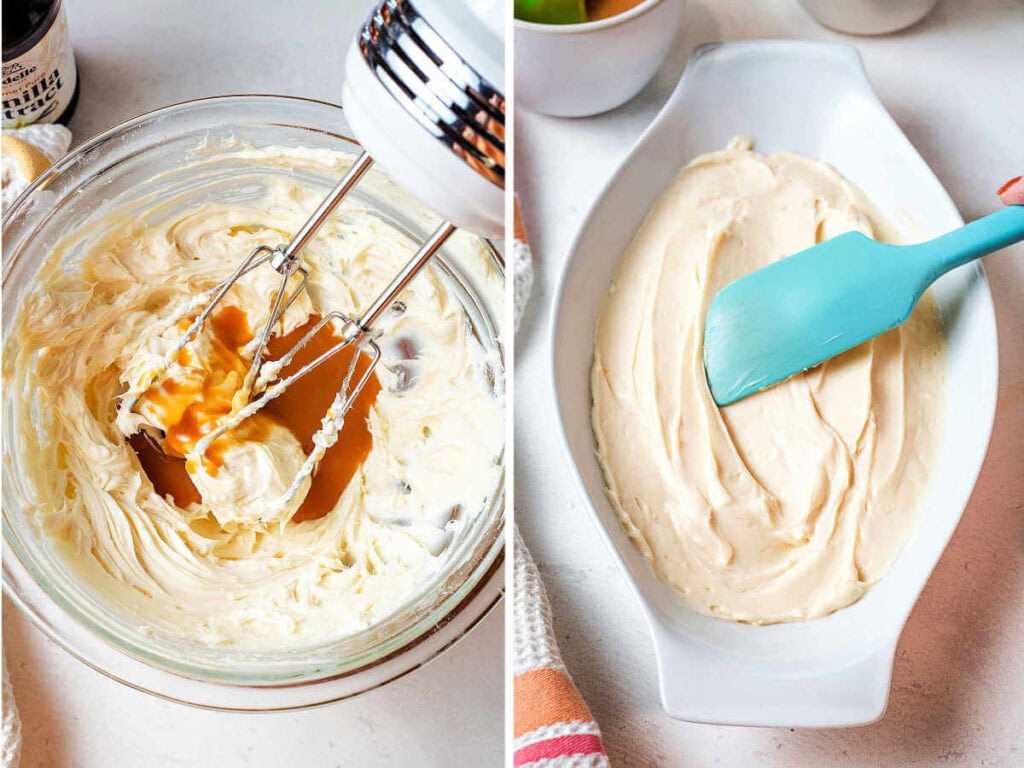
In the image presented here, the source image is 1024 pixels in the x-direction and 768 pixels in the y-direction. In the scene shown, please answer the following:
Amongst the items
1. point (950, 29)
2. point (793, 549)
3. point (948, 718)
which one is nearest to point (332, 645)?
point (793, 549)

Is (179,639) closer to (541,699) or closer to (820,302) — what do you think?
(541,699)

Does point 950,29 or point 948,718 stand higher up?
point 950,29

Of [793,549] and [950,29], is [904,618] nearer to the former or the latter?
[793,549]

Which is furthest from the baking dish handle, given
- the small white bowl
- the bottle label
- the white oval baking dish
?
the bottle label

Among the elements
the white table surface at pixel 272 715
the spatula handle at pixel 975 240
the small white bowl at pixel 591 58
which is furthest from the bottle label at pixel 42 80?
the spatula handle at pixel 975 240

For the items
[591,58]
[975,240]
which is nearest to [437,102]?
[591,58]

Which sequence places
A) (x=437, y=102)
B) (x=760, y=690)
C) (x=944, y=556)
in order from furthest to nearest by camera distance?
1. (x=944, y=556)
2. (x=760, y=690)
3. (x=437, y=102)

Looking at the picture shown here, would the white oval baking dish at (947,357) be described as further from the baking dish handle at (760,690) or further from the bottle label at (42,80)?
the bottle label at (42,80)
